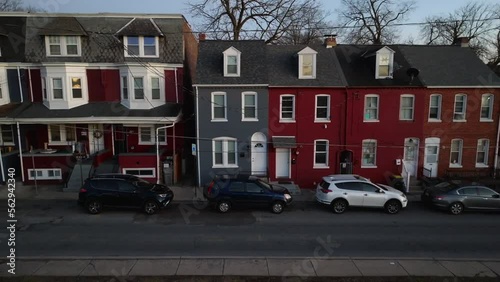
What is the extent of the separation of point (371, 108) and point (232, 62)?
29.6ft

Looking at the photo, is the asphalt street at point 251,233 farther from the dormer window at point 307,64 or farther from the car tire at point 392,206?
the dormer window at point 307,64

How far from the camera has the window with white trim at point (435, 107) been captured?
19.6 metres

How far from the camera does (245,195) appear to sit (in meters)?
14.7

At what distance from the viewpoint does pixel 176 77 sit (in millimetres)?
21047

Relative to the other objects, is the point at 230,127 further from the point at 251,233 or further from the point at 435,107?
the point at 435,107

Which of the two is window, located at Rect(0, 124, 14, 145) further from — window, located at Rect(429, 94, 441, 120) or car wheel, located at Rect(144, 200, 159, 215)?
window, located at Rect(429, 94, 441, 120)

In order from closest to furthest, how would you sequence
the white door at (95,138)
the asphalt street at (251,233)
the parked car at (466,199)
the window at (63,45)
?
the asphalt street at (251,233) < the parked car at (466,199) < the window at (63,45) < the white door at (95,138)

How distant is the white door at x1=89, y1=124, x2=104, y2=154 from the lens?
2112 cm

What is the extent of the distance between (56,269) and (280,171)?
43.3ft

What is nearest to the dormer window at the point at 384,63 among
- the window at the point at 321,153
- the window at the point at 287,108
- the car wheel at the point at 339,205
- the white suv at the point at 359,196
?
the window at the point at 321,153

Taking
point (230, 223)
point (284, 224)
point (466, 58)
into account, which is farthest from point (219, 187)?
point (466, 58)

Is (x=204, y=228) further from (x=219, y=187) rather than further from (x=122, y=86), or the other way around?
(x=122, y=86)

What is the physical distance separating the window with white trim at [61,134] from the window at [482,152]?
26556 mm

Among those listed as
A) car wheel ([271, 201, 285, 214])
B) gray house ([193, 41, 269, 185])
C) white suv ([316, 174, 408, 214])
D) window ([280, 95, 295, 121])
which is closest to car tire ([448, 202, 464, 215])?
white suv ([316, 174, 408, 214])
